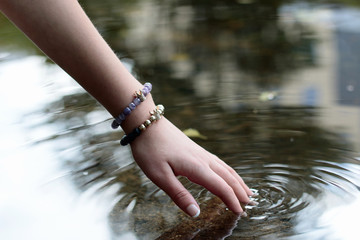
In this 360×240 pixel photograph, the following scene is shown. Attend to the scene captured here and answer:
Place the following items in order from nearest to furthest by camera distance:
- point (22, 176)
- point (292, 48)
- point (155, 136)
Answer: point (155, 136)
point (22, 176)
point (292, 48)

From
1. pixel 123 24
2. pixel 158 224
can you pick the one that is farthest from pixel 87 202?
pixel 123 24

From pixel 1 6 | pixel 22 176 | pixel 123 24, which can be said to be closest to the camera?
pixel 1 6

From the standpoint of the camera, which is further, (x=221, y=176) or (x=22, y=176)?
(x=22, y=176)

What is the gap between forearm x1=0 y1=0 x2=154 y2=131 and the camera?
4.03 feet

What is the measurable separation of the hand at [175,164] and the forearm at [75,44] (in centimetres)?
9

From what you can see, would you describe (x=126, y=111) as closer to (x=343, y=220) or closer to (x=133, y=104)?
(x=133, y=104)

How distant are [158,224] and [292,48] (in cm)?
166

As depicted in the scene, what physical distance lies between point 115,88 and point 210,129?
28.8 inches

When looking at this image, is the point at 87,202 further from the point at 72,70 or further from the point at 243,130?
the point at 243,130

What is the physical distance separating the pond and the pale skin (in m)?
0.14

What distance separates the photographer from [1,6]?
1.25 meters

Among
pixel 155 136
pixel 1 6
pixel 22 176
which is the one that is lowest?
pixel 22 176

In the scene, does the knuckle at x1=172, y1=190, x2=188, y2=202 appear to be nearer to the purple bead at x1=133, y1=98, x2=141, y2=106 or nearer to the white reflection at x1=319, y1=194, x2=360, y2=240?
the purple bead at x1=133, y1=98, x2=141, y2=106

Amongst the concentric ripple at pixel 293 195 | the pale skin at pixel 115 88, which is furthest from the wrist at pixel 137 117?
the concentric ripple at pixel 293 195
